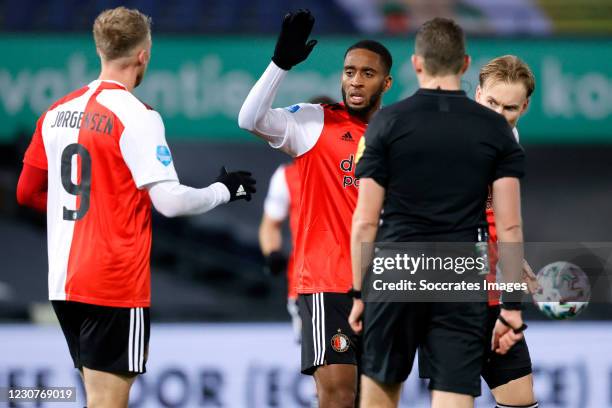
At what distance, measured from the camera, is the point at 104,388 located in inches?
175

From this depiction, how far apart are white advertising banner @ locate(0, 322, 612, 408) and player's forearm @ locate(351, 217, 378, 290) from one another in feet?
12.1

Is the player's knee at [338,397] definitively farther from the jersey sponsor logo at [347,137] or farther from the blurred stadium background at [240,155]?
the blurred stadium background at [240,155]

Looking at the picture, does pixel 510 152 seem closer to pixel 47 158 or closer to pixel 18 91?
pixel 47 158

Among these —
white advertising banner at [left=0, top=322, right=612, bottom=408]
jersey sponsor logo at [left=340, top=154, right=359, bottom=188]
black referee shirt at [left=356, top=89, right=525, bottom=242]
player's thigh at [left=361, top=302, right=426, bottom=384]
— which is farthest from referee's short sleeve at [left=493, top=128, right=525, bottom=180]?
white advertising banner at [left=0, top=322, right=612, bottom=408]

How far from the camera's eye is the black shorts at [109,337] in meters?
4.45

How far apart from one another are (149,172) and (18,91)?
25.9 feet

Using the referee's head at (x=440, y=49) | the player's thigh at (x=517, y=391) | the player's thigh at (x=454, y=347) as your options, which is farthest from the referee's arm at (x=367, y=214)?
the player's thigh at (x=517, y=391)

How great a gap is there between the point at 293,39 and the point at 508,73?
100cm

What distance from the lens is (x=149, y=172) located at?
14.4 ft

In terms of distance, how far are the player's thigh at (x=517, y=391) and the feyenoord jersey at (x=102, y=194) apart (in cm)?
168

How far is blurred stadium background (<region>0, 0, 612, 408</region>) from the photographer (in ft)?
25.6

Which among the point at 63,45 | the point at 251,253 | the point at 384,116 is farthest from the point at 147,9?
the point at 384,116

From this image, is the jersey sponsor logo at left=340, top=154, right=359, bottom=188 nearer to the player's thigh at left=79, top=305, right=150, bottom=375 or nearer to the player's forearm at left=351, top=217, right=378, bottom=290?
the player's forearm at left=351, top=217, right=378, bottom=290

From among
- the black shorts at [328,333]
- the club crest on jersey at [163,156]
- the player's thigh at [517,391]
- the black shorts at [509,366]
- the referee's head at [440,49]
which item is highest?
the referee's head at [440,49]
